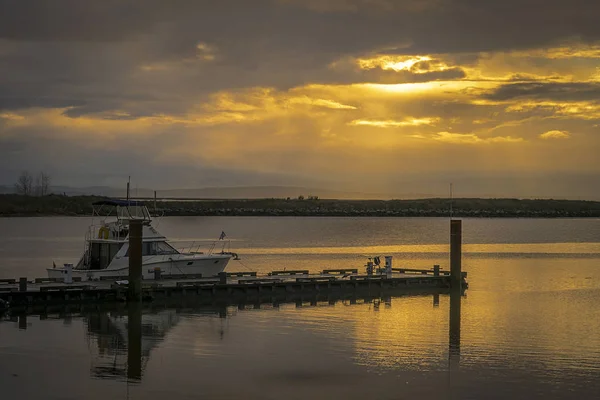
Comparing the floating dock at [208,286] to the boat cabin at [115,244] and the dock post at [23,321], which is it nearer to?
the dock post at [23,321]

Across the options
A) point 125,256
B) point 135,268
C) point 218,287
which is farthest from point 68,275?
point 218,287

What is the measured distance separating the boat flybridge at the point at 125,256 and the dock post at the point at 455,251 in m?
12.1

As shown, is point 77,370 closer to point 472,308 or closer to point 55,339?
point 55,339

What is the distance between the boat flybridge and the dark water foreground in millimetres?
4272

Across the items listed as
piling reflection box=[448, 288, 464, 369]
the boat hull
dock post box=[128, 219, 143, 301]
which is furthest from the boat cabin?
piling reflection box=[448, 288, 464, 369]

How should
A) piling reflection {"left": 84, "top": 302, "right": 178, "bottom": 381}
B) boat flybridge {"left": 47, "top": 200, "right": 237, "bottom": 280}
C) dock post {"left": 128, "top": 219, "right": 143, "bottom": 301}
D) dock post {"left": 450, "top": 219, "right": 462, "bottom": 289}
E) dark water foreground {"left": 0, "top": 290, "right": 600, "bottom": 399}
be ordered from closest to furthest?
1. dark water foreground {"left": 0, "top": 290, "right": 600, "bottom": 399}
2. piling reflection {"left": 84, "top": 302, "right": 178, "bottom": 381}
3. dock post {"left": 128, "top": 219, "right": 143, "bottom": 301}
4. boat flybridge {"left": 47, "top": 200, "right": 237, "bottom": 280}
5. dock post {"left": 450, "top": 219, "right": 462, "bottom": 289}

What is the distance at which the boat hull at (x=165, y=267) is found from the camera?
133 ft

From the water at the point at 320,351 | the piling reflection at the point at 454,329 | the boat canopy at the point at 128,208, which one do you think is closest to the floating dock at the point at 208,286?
the piling reflection at the point at 454,329

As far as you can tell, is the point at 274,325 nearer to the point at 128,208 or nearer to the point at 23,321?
the point at 23,321

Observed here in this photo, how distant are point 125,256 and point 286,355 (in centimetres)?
1406

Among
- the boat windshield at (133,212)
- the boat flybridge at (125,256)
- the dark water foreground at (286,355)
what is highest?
the boat windshield at (133,212)

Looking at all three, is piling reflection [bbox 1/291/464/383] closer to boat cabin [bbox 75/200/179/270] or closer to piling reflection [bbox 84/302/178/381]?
piling reflection [bbox 84/302/178/381]

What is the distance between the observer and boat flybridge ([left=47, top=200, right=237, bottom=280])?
133 ft

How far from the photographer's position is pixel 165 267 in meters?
41.9
